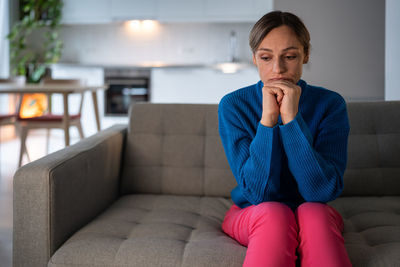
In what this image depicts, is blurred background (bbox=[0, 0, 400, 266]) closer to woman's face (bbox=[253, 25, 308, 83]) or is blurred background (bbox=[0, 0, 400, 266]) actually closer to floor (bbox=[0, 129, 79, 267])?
floor (bbox=[0, 129, 79, 267])

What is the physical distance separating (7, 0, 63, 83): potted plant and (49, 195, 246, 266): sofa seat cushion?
532cm

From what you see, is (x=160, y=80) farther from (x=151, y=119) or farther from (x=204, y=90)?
(x=151, y=119)

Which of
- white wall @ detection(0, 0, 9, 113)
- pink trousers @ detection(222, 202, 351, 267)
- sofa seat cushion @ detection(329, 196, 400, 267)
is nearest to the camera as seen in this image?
pink trousers @ detection(222, 202, 351, 267)

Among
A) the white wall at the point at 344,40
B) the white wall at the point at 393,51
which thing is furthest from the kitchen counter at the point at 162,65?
Answer: the white wall at the point at 393,51

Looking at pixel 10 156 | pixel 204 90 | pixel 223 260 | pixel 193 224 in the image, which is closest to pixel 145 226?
pixel 193 224

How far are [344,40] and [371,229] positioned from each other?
9.04 feet

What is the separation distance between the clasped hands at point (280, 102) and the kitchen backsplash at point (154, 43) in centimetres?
545

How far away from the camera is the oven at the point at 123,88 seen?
6.65 metres

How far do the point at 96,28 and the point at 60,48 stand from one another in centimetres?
64

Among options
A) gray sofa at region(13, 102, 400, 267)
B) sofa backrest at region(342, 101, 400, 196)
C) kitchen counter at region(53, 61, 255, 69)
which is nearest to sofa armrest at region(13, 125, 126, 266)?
gray sofa at region(13, 102, 400, 267)

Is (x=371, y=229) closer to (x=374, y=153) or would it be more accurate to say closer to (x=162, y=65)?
(x=374, y=153)

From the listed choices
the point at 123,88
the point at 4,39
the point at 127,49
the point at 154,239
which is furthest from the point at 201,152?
the point at 4,39

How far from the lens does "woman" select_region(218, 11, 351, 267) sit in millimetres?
1125

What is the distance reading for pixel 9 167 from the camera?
4.30 m
